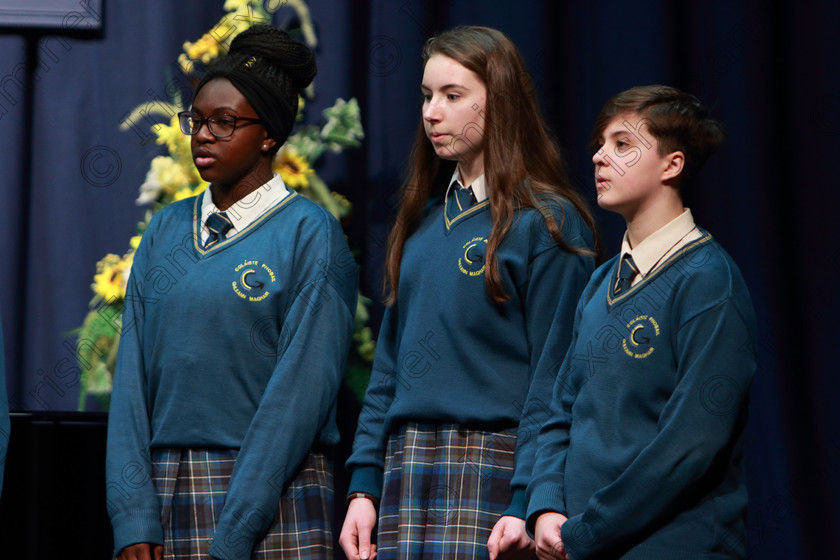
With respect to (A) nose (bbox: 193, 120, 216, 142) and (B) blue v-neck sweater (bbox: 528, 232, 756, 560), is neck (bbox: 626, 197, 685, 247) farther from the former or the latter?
(A) nose (bbox: 193, 120, 216, 142)

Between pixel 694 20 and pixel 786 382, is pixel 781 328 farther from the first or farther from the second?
pixel 694 20

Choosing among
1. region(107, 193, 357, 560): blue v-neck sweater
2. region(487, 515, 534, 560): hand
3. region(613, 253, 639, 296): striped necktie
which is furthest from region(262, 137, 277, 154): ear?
region(487, 515, 534, 560): hand

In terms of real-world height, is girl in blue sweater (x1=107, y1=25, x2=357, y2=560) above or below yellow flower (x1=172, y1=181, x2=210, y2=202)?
below

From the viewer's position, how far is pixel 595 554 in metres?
1.50

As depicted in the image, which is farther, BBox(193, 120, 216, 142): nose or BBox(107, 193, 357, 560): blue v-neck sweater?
BBox(193, 120, 216, 142): nose

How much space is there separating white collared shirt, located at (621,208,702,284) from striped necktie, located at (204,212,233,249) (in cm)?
73

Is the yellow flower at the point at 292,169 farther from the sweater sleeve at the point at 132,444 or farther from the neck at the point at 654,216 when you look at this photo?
the neck at the point at 654,216

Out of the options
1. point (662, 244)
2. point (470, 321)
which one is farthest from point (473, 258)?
point (662, 244)

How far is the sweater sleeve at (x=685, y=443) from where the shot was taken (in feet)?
4.84

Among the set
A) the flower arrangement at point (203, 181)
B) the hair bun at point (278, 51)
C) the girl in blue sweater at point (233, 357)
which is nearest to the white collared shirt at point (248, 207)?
the girl in blue sweater at point (233, 357)

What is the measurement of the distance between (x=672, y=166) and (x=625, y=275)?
0.19 m

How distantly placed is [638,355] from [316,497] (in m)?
0.61

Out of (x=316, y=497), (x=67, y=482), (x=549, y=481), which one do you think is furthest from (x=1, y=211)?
(x=549, y=481)

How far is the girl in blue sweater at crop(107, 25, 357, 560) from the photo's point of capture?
5.74 feet
